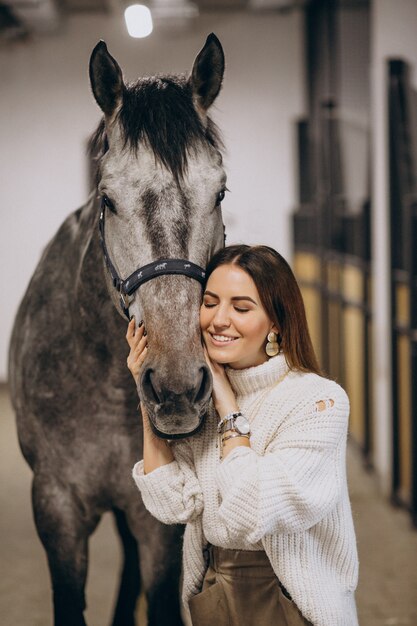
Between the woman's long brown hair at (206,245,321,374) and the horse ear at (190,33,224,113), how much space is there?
302 mm

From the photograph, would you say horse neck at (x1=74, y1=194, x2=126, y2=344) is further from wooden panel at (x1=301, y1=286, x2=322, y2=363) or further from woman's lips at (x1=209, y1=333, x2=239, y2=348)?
wooden panel at (x1=301, y1=286, x2=322, y2=363)

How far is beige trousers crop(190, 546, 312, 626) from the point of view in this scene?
1.32 m

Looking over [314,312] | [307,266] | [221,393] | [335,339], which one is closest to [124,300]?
[221,393]

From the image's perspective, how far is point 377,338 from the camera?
3.86m

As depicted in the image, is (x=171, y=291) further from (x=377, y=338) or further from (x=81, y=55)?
(x=81, y=55)

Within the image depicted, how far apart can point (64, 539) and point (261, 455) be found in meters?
0.66

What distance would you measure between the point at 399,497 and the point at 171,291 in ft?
9.09

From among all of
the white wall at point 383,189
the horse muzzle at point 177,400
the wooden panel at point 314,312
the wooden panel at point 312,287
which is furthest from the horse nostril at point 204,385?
the wooden panel at point 314,312

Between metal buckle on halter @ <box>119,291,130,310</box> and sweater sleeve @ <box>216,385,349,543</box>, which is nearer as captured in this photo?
sweater sleeve @ <box>216,385,349,543</box>

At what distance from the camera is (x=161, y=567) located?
70.7 inches

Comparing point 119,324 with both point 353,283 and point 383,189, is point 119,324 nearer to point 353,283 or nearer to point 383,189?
point 383,189

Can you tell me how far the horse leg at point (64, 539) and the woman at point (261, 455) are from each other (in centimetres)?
45

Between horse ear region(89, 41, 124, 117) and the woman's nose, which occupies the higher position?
horse ear region(89, 41, 124, 117)

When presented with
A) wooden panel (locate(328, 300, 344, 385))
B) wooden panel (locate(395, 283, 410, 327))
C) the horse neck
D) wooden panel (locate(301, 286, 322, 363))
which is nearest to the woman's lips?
the horse neck
